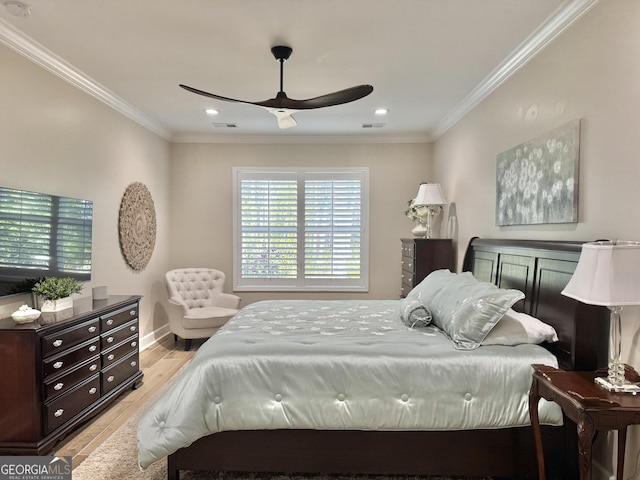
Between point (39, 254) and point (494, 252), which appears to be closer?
point (39, 254)

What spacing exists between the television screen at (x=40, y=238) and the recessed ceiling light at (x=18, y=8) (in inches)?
44.0

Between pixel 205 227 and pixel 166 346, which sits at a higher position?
pixel 205 227

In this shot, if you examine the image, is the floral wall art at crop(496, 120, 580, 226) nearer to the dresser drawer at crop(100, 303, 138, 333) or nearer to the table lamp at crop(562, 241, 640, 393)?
the table lamp at crop(562, 241, 640, 393)

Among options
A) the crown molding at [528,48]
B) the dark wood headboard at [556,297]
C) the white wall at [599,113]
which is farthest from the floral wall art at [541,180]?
the crown molding at [528,48]

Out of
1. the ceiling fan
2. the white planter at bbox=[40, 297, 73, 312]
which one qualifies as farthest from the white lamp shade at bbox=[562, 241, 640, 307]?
the white planter at bbox=[40, 297, 73, 312]

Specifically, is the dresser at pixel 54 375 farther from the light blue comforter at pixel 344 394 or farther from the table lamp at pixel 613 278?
the table lamp at pixel 613 278

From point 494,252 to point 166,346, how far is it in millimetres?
3992

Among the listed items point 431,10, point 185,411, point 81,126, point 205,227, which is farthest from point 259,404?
point 205,227

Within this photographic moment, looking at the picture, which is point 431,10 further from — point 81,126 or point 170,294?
point 170,294

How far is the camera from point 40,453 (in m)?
2.40

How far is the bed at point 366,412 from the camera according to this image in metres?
2.04

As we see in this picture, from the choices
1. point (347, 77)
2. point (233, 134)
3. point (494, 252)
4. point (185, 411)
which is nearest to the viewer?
point (185, 411)

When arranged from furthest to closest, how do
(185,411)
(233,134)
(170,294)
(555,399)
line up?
(233,134) < (170,294) < (185,411) < (555,399)

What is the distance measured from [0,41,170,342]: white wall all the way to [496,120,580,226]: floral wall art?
3.70 metres
